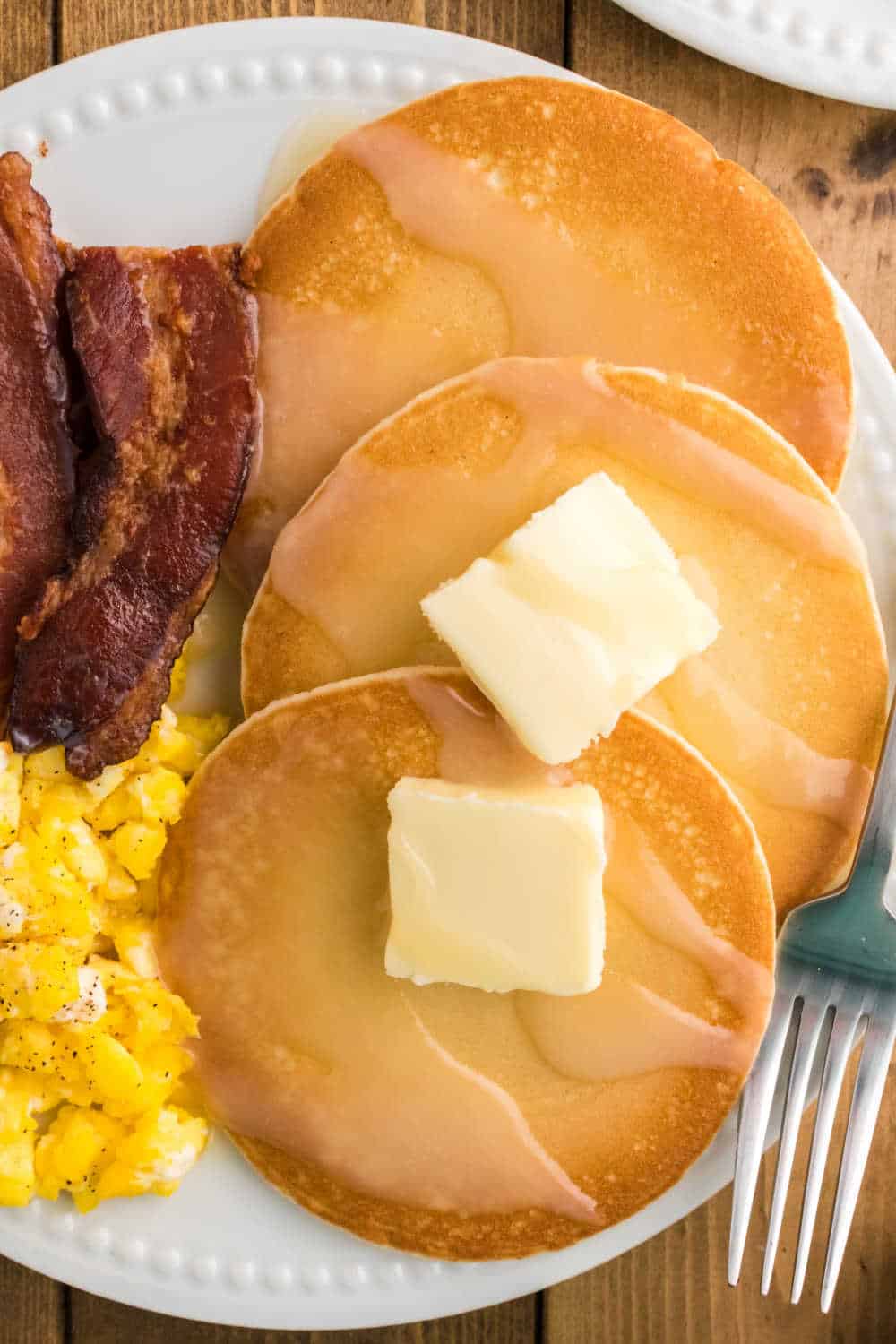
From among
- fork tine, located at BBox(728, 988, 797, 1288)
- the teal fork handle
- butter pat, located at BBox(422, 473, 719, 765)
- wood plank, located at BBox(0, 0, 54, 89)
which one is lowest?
fork tine, located at BBox(728, 988, 797, 1288)

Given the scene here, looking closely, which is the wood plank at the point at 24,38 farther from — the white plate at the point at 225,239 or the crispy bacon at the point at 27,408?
the crispy bacon at the point at 27,408

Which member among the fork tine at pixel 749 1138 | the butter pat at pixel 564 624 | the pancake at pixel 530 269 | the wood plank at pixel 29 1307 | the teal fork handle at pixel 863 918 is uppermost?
the pancake at pixel 530 269

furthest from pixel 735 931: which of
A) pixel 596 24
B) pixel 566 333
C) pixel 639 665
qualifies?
pixel 596 24

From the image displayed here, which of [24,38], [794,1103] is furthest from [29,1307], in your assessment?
[24,38]

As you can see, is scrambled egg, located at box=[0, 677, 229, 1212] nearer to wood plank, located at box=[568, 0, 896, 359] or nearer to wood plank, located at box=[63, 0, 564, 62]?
wood plank, located at box=[63, 0, 564, 62]

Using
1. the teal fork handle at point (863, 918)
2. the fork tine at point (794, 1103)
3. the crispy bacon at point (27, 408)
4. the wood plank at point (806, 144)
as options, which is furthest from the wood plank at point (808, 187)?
the crispy bacon at point (27, 408)

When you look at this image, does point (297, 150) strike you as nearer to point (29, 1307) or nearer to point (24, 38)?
point (24, 38)

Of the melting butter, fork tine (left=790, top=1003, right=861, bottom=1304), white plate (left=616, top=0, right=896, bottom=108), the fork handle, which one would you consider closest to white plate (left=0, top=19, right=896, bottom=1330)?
the melting butter
